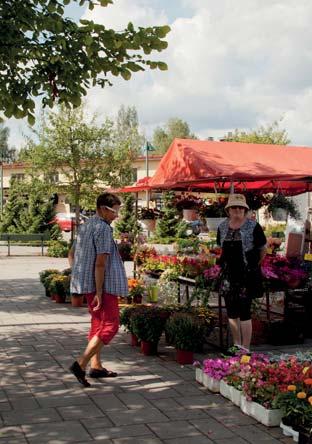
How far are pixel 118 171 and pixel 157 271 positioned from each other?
1322cm

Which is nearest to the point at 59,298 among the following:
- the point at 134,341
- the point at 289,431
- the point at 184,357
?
the point at 134,341

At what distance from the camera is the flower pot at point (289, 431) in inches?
152

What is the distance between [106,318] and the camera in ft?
17.2

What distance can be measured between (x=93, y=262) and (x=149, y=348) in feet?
4.96

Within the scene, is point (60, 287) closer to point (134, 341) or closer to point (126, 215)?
point (134, 341)

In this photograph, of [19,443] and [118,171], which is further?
[118,171]

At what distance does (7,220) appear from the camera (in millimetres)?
29062

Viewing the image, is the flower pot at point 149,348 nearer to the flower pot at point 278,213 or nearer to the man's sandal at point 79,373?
the man's sandal at point 79,373

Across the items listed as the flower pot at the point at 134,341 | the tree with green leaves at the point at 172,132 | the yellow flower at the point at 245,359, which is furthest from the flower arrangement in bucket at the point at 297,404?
the tree with green leaves at the point at 172,132

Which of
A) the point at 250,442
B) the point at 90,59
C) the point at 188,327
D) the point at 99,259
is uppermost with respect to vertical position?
the point at 90,59

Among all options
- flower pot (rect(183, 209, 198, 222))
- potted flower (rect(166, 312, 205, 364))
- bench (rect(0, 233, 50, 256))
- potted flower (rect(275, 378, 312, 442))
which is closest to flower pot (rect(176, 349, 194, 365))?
potted flower (rect(166, 312, 205, 364))

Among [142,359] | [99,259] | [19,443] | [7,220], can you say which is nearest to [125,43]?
[99,259]

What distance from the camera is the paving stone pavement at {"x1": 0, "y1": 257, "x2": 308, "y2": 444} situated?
4020mm

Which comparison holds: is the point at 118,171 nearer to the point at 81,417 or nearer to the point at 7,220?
the point at 7,220
